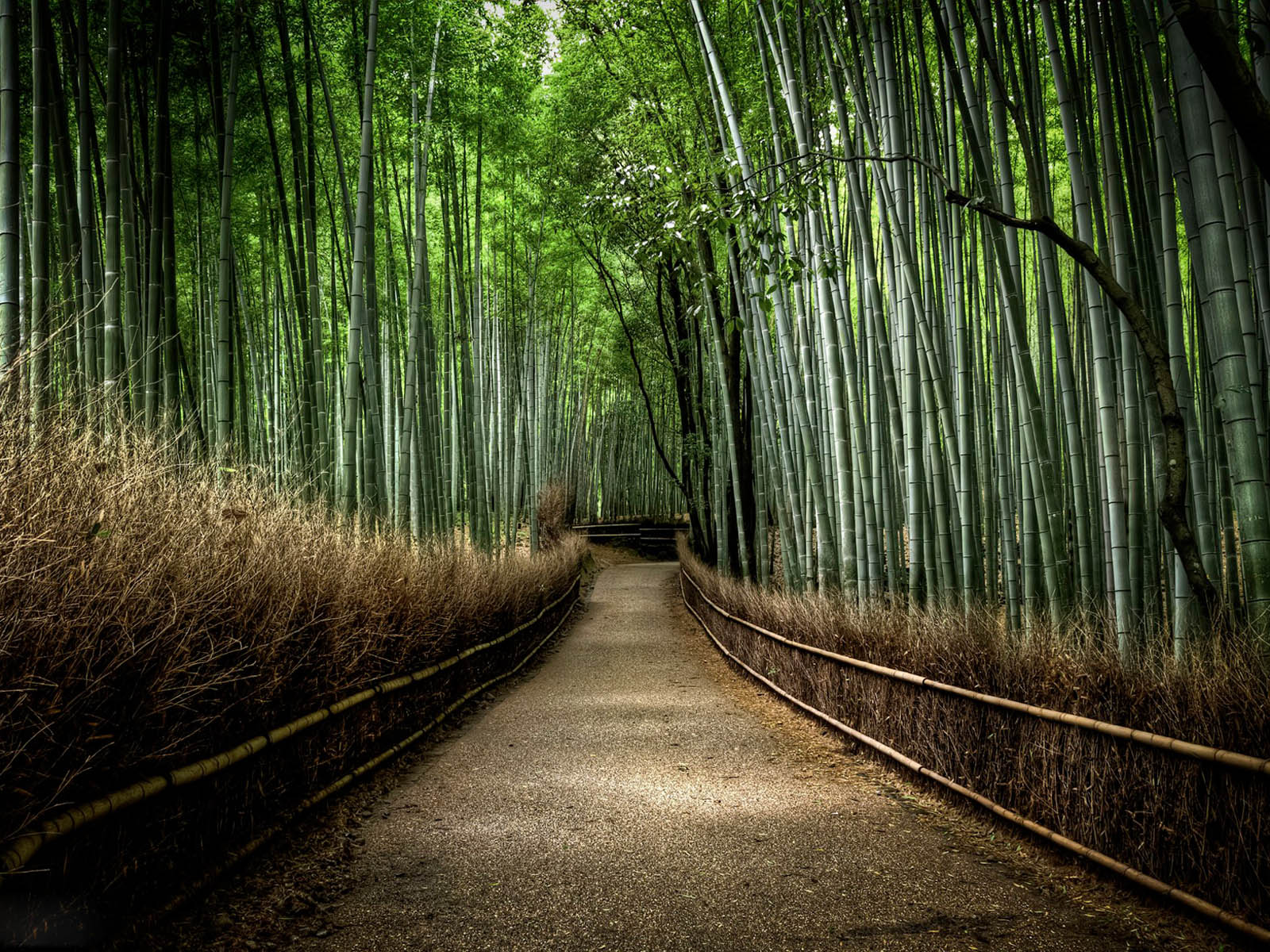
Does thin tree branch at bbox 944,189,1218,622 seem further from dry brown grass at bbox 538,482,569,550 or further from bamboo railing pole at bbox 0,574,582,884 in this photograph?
dry brown grass at bbox 538,482,569,550

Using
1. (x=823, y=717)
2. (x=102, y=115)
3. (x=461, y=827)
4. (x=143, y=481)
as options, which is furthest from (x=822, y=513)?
(x=102, y=115)

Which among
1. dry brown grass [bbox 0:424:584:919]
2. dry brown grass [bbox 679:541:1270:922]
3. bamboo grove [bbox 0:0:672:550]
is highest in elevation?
bamboo grove [bbox 0:0:672:550]

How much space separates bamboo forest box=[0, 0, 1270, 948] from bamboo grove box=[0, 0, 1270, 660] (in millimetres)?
27

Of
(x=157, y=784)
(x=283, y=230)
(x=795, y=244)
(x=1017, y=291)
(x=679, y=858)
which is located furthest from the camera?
(x=283, y=230)

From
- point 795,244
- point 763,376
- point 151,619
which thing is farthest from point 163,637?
point 763,376

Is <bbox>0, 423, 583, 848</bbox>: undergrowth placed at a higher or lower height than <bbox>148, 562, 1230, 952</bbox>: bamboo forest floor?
higher

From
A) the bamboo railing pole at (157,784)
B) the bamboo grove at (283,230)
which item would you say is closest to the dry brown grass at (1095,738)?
the bamboo railing pole at (157,784)

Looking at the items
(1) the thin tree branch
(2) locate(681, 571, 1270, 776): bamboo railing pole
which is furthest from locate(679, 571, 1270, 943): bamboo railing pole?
(1) the thin tree branch

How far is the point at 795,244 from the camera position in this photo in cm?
554

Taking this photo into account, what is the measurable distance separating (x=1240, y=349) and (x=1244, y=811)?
114 cm

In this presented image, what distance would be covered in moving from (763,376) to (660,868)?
4.77 meters

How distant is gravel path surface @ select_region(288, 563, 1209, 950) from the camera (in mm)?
1946

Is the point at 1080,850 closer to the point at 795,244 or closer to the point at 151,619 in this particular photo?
the point at 151,619

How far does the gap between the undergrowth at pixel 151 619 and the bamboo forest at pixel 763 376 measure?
2cm
